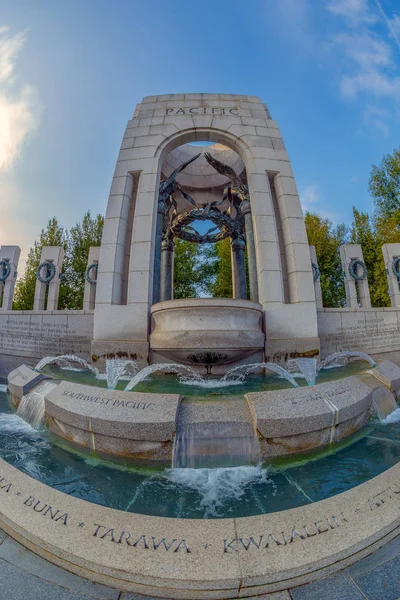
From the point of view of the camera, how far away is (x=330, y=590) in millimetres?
1554

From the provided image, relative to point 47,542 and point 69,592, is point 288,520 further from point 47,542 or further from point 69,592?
point 47,542

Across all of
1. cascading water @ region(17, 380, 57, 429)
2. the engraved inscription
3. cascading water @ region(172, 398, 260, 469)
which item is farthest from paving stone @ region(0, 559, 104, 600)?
cascading water @ region(17, 380, 57, 429)

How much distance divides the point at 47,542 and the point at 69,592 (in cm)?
37

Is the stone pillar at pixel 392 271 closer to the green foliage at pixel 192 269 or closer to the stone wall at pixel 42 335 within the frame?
the stone wall at pixel 42 335

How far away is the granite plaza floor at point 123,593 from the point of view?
1515 millimetres

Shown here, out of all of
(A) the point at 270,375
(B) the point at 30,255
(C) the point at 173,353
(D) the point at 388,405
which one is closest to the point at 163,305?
(C) the point at 173,353

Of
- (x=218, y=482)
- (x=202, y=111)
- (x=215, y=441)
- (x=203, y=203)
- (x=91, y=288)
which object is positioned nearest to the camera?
(x=218, y=482)

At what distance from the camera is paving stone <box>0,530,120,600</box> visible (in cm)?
157

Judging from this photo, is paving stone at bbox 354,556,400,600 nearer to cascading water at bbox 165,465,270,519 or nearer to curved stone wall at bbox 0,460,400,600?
curved stone wall at bbox 0,460,400,600

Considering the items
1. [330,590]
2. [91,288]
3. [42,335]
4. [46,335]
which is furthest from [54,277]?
[330,590]

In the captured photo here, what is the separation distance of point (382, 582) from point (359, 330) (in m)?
9.26

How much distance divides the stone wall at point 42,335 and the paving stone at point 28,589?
305 inches

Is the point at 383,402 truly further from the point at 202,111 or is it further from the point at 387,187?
the point at 387,187

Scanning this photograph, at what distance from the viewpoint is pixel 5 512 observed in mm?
2082
